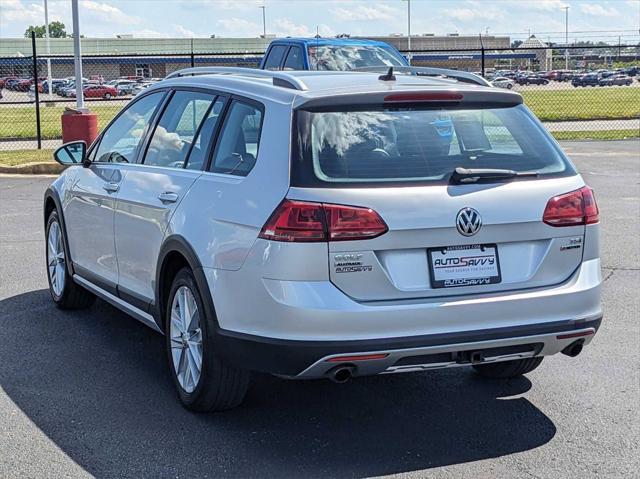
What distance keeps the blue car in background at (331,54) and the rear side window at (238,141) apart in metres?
9.32

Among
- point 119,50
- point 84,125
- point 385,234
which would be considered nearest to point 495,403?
point 385,234

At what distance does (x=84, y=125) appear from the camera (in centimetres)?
1758

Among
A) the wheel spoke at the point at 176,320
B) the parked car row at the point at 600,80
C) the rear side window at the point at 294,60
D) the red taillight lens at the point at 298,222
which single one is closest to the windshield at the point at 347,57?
the rear side window at the point at 294,60

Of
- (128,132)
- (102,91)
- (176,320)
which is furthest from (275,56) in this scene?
(102,91)

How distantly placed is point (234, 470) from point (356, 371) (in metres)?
0.71

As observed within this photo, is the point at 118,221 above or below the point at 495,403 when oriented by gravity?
above

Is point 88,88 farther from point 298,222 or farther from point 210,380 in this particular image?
point 298,222

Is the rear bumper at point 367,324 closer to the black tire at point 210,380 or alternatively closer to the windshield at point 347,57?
the black tire at point 210,380

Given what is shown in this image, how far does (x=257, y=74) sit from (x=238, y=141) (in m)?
0.76

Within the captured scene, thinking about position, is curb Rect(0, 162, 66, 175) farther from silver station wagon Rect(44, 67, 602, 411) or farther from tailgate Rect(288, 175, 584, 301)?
tailgate Rect(288, 175, 584, 301)

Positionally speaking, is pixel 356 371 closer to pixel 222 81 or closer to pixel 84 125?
pixel 222 81

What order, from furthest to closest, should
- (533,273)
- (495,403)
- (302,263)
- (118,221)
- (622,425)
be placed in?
1. (118,221)
2. (495,403)
3. (622,425)
4. (533,273)
5. (302,263)

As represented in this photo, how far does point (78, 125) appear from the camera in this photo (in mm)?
17531

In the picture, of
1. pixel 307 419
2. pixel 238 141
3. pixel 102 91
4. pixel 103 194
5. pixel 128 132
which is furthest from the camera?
pixel 102 91
